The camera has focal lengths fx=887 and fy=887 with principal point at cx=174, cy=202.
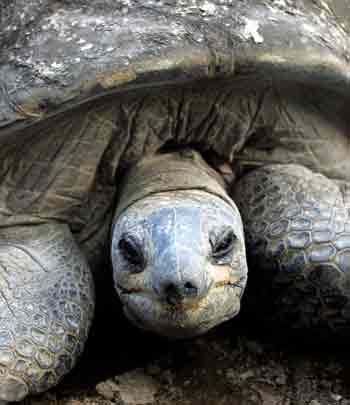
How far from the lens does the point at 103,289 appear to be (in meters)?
3.38

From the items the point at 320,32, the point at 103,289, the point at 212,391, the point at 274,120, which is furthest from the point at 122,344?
the point at 320,32

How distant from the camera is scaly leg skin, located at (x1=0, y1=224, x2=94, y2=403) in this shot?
275 centimetres

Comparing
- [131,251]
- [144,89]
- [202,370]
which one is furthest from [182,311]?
[144,89]

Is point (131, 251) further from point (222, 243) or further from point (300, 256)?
point (300, 256)

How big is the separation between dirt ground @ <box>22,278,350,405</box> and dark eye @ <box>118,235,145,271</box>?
453mm

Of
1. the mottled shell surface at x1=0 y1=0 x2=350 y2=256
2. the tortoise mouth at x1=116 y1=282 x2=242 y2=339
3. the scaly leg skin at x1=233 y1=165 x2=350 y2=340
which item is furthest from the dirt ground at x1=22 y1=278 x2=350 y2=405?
the mottled shell surface at x1=0 y1=0 x2=350 y2=256

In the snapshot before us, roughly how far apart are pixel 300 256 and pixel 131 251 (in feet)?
2.12

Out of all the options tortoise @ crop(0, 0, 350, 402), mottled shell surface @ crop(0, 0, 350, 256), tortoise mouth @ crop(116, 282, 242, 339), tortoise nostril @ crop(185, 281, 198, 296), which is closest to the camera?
tortoise nostril @ crop(185, 281, 198, 296)

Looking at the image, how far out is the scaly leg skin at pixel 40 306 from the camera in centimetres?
275

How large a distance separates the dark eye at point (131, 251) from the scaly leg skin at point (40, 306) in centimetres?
30

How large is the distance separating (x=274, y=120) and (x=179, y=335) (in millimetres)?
1056

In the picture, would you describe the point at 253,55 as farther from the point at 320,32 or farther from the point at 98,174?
the point at 98,174

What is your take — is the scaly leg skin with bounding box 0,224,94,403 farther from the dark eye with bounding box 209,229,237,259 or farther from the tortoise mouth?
the dark eye with bounding box 209,229,237,259

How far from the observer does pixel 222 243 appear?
9.14 ft
